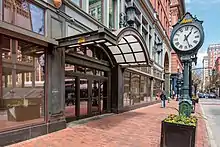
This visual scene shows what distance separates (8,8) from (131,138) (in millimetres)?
5528

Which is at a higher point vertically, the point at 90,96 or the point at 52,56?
the point at 52,56

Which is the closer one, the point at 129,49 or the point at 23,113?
the point at 23,113

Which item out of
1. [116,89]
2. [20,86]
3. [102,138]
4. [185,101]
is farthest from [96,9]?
[185,101]

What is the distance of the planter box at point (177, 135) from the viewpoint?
6.02m

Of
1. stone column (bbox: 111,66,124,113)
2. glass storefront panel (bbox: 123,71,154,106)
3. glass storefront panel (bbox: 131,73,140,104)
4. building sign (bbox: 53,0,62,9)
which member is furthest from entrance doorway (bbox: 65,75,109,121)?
glass storefront panel (bbox: 131,73,140,104)

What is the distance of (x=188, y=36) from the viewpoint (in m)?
8.20

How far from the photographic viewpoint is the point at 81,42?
9047 millimetres

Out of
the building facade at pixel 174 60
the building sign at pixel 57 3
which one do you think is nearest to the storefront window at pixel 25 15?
the building sign at pixel 57 3

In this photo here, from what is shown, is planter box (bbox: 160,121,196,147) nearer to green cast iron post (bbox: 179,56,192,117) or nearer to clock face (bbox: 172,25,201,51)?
green cast iron post (bbox: 179,56,192,117)

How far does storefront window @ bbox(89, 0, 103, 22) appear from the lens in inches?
531

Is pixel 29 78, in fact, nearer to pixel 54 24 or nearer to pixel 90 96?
pixel 54 24

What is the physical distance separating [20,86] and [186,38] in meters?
5.52

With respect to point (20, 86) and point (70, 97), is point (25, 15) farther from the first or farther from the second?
point (70, 97)

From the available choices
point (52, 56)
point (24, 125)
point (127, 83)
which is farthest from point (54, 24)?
point (127, 83)
